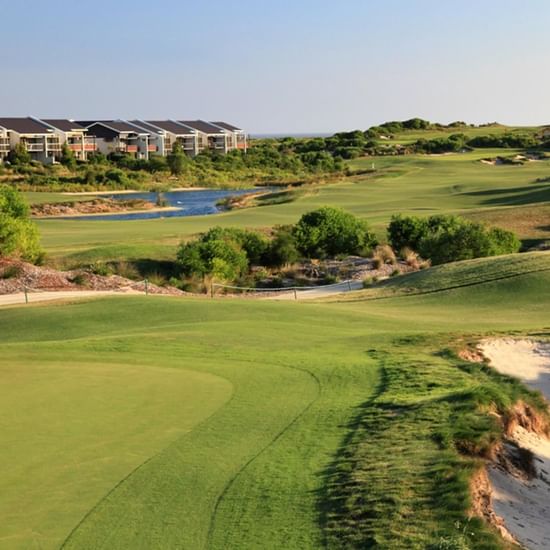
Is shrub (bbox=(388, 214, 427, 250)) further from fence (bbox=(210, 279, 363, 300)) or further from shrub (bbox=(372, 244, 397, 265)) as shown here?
fence (bbox=(210, 279, 363, 300))

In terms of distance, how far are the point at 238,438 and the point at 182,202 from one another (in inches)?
3064

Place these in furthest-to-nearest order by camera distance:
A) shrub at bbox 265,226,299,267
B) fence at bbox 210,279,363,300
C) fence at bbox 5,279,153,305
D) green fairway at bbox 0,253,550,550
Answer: shrub at bbox 265,226,299,267 → fence at bbox 210,279,363,300 → fence at bbox 5,279,153,305 → green fairway at bbox 0,253,550,550

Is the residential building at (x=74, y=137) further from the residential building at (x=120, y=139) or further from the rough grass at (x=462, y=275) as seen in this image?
the rough grass at (x=462, y=275)

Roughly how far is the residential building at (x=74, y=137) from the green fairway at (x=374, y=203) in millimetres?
42493

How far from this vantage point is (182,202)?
86312mm

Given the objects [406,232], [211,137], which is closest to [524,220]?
[406,232]

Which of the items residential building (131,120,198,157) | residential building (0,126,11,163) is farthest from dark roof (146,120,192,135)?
residential building (0,126,11,163)

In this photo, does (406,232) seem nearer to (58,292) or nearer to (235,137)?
(58,292)

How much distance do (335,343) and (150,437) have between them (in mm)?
7125

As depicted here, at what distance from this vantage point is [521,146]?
4919 inches

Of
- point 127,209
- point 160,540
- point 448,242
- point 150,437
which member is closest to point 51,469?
point 150,437

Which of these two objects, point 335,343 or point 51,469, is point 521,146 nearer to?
point 335,343

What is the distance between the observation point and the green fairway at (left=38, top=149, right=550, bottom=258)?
44344 millimetres

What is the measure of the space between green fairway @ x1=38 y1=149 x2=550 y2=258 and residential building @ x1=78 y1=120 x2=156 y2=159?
39.2m
